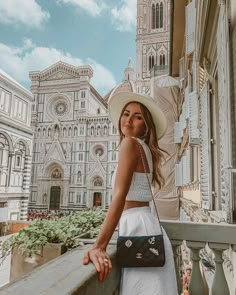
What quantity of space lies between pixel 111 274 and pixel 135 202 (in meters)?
0.44

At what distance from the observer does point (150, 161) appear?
1.71 m

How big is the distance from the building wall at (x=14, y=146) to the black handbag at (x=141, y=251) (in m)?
18.4

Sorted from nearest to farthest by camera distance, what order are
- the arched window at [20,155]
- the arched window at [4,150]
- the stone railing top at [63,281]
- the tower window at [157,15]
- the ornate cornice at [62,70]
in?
the stone railing top at [63,281], the arched window at [4,150], the arched window at [20,155], the tower window at [157,15], the ornate cornice at [62,70]

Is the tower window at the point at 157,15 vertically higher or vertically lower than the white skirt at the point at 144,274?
higher

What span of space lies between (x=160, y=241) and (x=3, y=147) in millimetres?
19285

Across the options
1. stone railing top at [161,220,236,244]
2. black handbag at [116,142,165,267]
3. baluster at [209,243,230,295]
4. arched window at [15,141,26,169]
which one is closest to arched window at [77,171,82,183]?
arched window at [15,141,26,169]

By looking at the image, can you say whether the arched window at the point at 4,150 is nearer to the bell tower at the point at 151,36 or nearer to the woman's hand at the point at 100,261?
the woman's hand at the point at 100,261

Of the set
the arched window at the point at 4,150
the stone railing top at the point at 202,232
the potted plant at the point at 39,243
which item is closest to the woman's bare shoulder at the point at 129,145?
the stone railing top at the point at 202,232

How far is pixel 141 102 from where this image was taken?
72.3 inches

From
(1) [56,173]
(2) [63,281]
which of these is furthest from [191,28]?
(1) [56,173]

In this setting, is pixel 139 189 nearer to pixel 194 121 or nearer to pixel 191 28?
pixel 194 121

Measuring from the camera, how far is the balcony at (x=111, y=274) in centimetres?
99

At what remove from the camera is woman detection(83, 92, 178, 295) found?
4.43ft

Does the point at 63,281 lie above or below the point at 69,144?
below
